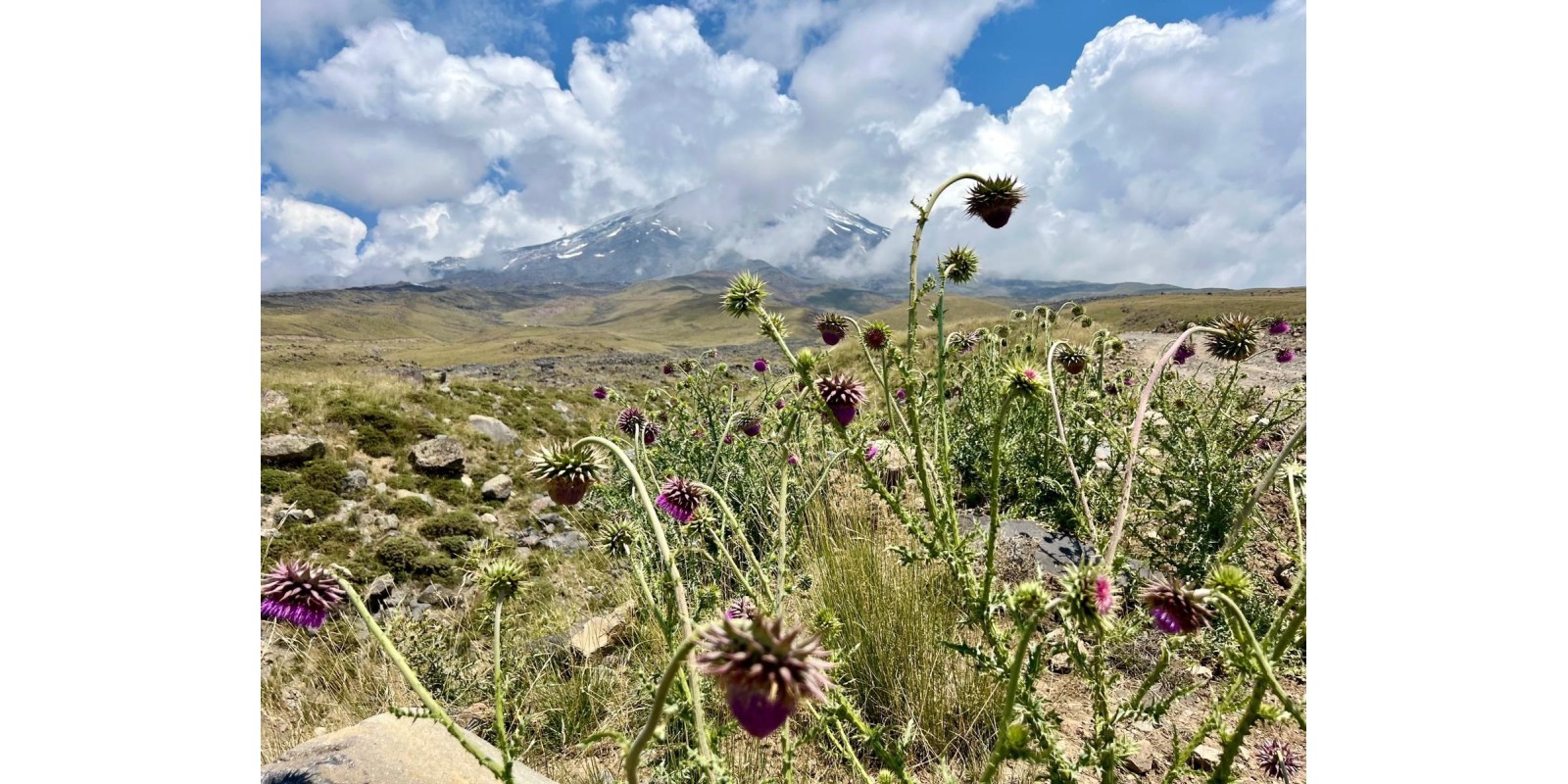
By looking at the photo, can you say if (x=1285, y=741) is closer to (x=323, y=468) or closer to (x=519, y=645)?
(x=519, y=645)

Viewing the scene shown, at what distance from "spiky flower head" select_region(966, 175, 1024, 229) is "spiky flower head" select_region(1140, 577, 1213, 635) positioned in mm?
1517

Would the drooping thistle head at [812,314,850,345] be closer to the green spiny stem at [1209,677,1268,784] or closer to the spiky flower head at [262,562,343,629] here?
the green spiny stem at [1209,677,1268,784]

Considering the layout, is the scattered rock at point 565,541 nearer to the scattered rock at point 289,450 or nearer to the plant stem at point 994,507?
the scattered rock at point 289,450

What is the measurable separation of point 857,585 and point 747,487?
1.52 meters

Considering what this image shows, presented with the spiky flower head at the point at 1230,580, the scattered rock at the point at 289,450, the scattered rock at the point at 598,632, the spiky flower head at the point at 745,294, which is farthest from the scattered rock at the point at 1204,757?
the scattered rock at the point at 289,450

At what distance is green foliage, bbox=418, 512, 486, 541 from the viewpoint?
26.9ft

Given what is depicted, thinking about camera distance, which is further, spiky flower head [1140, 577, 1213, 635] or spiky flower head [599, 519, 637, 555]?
spiky flower head [599, 519, 637, 555]

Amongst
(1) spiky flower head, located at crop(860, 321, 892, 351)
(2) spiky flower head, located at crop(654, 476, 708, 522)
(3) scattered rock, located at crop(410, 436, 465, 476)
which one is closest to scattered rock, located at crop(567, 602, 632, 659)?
(2) spiky flower head, located at crop(654, 476, 708, 522)

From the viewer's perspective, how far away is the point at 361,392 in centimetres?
1254

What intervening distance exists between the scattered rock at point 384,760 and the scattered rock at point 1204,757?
2.57m

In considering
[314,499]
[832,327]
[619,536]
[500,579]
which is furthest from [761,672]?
[314,499]

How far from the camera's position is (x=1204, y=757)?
2785 millimetres

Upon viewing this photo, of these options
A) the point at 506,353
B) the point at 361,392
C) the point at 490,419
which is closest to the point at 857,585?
the point at 490,419

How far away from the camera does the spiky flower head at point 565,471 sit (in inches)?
70.2
